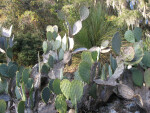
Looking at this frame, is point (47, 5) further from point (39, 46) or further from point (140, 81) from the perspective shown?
point (140, 81)

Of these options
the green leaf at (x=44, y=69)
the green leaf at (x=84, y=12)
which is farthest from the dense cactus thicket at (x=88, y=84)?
the green leaf at (x=84, y=12)

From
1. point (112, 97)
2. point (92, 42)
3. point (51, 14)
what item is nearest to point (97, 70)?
point (112, 97)

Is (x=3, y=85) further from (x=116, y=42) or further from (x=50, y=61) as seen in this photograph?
(x=116, y=42)

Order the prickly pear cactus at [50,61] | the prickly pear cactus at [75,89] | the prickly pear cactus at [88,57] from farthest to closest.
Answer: the prickly pear cactus at [50,61] < the prickly pear cactus at [88,57] < the prickly pear cactus at [75,89]

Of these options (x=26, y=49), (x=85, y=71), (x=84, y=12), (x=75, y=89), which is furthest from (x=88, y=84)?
(x=26, y=49)

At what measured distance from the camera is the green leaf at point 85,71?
1118 mm

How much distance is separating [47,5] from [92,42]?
3626 millimetres

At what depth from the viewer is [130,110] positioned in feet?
4.43

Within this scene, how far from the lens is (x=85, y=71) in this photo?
3.73 feet

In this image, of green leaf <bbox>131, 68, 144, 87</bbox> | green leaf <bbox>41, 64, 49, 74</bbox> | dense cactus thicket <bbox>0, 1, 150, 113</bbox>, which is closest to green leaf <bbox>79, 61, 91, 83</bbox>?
dense cactus thicket <bbox>0, 1, 150, 113</bbox>


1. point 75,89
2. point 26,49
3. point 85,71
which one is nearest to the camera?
point 75,89

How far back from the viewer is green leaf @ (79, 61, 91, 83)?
1.12m

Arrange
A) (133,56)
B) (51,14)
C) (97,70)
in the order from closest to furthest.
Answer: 1. (133,56)
2. (97,70)
3. (51,14)

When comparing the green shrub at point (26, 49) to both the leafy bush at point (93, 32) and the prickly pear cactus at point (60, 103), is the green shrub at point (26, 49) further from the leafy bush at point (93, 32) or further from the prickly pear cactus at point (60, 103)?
the prickly pear cactus at point (60, 103)
